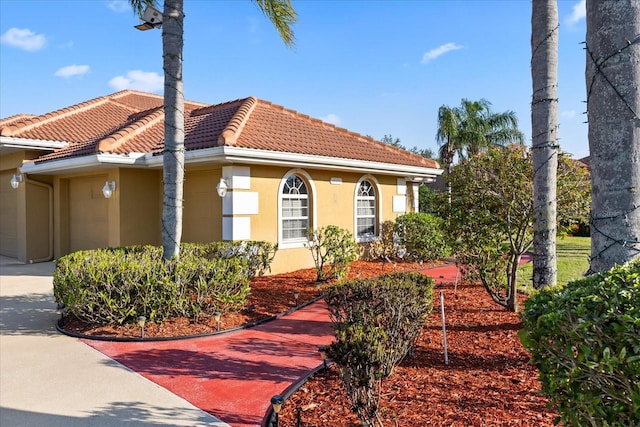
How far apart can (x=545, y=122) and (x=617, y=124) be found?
2.82 metres

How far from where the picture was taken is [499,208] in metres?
7.12

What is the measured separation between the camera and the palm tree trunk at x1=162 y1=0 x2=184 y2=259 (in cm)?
818

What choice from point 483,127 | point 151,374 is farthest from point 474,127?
point 151,374

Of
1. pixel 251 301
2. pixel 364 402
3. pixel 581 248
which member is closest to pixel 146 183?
pixel 251 301

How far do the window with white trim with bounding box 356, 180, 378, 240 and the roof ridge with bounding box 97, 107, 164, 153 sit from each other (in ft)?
25.2

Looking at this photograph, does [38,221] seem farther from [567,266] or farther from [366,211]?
[567,266]

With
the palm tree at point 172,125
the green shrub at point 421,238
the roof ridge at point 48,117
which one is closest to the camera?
the palm tree at point 172,125

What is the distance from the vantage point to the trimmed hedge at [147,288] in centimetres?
709

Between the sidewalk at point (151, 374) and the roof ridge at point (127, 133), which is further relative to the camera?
the roof ridge at point (127, 133)

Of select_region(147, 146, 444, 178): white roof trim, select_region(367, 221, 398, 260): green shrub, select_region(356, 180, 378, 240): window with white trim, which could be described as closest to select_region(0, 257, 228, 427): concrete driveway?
select_region(147, 146, 444, 178): white roof trim

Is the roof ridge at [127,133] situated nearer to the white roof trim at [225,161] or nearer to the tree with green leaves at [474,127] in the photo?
the white roof trim at [225,161]

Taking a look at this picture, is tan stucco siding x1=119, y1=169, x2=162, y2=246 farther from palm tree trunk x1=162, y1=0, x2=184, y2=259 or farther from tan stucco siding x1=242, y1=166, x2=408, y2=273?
palm tree trunk x1=162, y1=0, x2=184, y2=259

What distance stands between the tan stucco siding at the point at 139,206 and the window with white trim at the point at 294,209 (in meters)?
4.33

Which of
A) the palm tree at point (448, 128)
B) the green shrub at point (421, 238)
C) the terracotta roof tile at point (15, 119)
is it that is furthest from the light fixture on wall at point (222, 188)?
the palm tree at point (448, 128)
